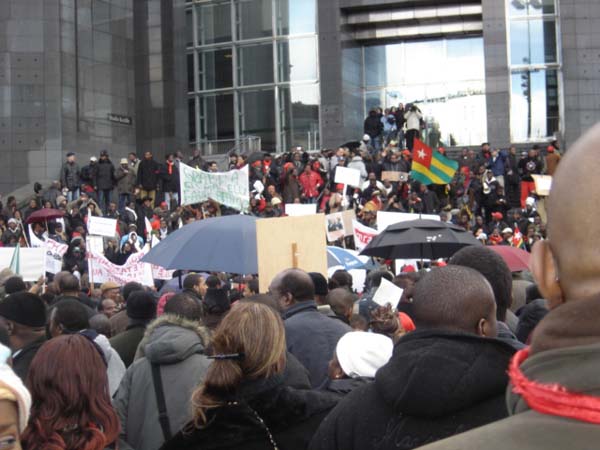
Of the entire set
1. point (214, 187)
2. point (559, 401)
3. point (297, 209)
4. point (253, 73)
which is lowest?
point (559, 401)

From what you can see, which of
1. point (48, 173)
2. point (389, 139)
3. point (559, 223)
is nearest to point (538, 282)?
point (559, 223)

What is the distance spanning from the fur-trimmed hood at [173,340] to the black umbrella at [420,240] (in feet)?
17.7

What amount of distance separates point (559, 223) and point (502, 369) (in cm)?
148

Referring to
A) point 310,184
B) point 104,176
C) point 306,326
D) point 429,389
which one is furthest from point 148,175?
point 429,389

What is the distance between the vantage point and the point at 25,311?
5406 mm

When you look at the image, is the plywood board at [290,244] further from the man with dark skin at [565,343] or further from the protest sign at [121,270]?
the man with dark skin at [565,343]

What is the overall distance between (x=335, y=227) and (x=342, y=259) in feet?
10.3

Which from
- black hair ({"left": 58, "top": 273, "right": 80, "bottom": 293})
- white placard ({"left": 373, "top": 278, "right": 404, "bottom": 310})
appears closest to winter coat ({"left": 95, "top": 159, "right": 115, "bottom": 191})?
black hair ({"left": 58, "top": 273, "right": 80, "bottom": 293})

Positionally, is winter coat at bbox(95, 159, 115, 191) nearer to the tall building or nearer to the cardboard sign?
the tall building

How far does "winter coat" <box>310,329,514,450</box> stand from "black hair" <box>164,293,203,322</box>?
236 centimetres

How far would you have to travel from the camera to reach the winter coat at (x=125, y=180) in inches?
1116

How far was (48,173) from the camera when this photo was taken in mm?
32719

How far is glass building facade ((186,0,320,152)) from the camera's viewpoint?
130 feet

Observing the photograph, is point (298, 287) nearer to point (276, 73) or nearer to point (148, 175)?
point (148, 175)
